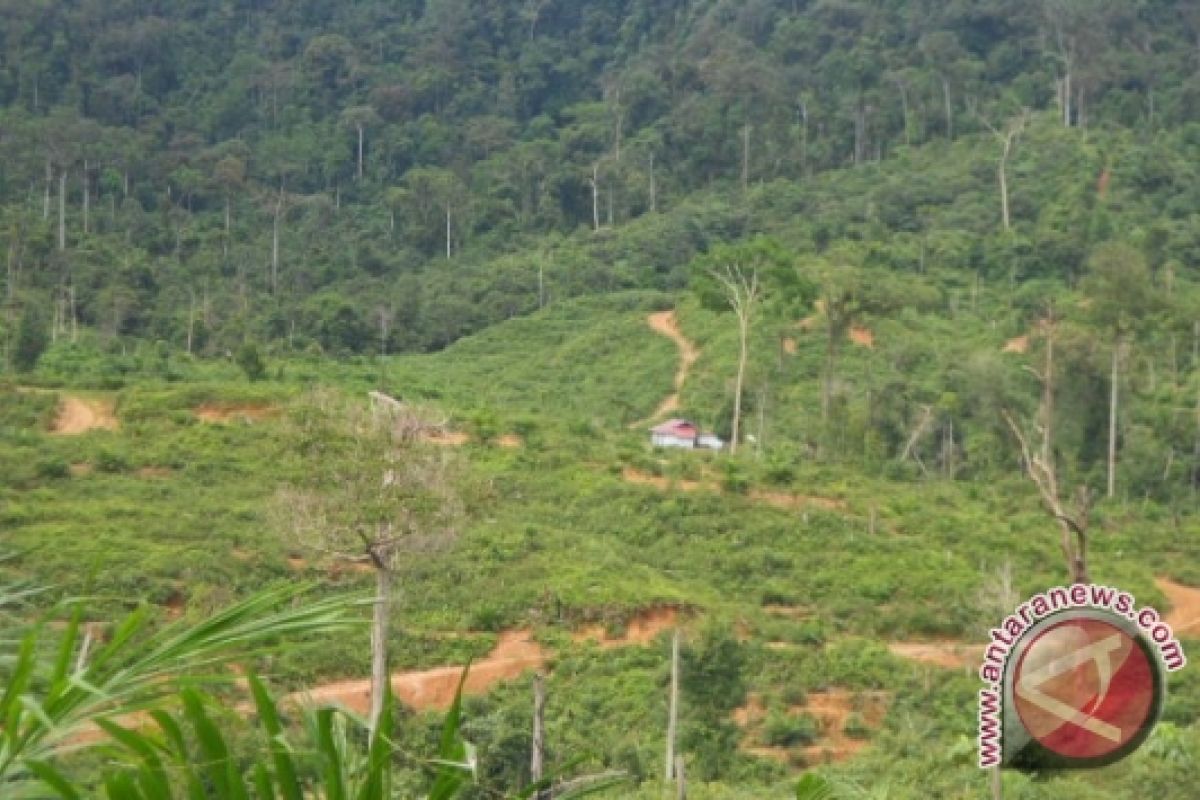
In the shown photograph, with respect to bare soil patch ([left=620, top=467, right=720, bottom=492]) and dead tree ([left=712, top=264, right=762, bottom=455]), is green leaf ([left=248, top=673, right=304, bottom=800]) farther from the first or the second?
dead tree ([left=712, top=264, right=762, bottom=455])

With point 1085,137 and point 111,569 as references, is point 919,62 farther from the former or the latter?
point 111,569

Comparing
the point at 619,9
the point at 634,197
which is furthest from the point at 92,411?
the point at 619,9

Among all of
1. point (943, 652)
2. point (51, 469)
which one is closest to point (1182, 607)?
point (943, 652)

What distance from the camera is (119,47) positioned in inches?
2154

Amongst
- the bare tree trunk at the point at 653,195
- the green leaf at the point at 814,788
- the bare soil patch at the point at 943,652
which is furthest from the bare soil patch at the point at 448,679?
the bare tree trunk at the point at 653,195

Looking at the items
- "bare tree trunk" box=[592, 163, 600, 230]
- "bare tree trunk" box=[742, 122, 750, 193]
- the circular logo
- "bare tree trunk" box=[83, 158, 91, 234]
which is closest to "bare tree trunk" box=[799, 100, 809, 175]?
"bare tree trunk" box=[742, 122, 750, 193]

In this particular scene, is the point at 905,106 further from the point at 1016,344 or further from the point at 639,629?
the point at 639,629

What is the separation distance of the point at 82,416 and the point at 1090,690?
71.1 ft

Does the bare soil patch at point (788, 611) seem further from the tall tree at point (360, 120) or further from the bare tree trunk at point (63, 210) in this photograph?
the tall tree at point (360, 120)

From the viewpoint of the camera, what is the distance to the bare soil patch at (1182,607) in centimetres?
2047

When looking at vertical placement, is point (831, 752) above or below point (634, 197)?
below

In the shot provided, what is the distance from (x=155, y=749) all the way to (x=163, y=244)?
4282 centimetres

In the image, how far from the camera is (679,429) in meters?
29.5

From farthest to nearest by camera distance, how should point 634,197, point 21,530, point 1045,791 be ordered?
point 634,197, point 21,530, point 1045,791
